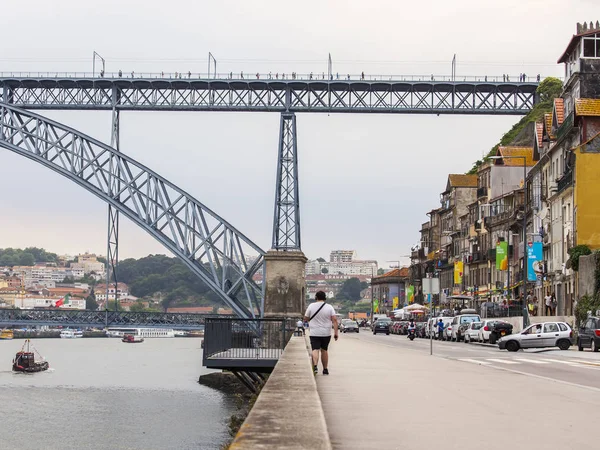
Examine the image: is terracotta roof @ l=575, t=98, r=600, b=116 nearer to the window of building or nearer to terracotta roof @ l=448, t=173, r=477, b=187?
the window of building

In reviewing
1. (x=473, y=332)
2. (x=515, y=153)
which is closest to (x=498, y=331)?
(x=473, y=332)

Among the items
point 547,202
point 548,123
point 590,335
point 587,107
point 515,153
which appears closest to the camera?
point 590,335

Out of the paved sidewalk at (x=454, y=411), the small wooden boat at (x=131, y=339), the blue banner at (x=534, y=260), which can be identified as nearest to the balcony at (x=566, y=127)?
the blue banner at (x=534, y=260)

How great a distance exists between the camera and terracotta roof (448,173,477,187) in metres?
131

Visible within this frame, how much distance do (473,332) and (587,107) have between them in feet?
48.0

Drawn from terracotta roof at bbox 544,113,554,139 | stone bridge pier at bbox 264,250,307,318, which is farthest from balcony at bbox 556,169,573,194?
stone bridge pier at bbox 264,250,307,318

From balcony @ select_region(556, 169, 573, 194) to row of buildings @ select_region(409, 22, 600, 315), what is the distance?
0.06 m

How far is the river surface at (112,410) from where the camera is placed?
43.8 m

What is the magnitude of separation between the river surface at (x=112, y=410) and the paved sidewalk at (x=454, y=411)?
19.9 m

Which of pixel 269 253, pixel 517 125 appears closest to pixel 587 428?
pixel 269 253

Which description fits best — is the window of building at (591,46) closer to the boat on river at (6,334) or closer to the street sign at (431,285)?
the street sign at (431,285)

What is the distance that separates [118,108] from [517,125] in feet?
169

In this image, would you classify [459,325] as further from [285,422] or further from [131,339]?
[131,339]

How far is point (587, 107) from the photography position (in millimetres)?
65125
